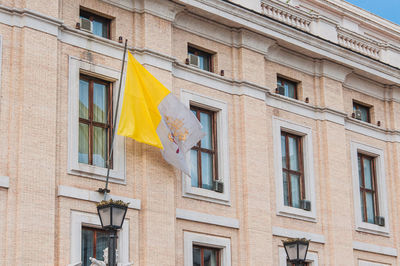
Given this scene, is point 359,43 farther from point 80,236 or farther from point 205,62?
point 80,236

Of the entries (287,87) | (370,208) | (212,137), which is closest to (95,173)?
(212,137)

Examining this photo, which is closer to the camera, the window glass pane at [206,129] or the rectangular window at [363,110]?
the window glass pane at [206,129]

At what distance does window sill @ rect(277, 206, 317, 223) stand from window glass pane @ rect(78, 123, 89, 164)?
273 inches

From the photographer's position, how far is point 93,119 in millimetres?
25297

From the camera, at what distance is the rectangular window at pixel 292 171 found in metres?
29.7

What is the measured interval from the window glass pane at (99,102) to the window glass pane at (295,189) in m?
7.25

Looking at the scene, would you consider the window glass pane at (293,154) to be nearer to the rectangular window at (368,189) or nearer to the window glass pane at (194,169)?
the rectangular window at (368,189)

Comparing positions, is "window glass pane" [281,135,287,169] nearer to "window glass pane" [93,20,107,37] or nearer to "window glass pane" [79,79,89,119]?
"window glass pane" [93,20,107,37]

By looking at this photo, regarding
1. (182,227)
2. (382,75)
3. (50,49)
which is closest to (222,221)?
(182,227)

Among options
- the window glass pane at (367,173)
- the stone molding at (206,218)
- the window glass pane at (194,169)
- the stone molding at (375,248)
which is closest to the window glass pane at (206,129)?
the window glass pane at (194,169)

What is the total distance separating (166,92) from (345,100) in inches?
356

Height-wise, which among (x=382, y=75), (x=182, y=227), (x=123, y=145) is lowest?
(x=182, y=227)

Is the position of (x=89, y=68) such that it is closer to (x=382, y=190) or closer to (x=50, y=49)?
(x=50, y=49)

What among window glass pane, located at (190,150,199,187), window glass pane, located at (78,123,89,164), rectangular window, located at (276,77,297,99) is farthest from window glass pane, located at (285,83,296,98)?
window glass pane, located at (78,123,89,164)
